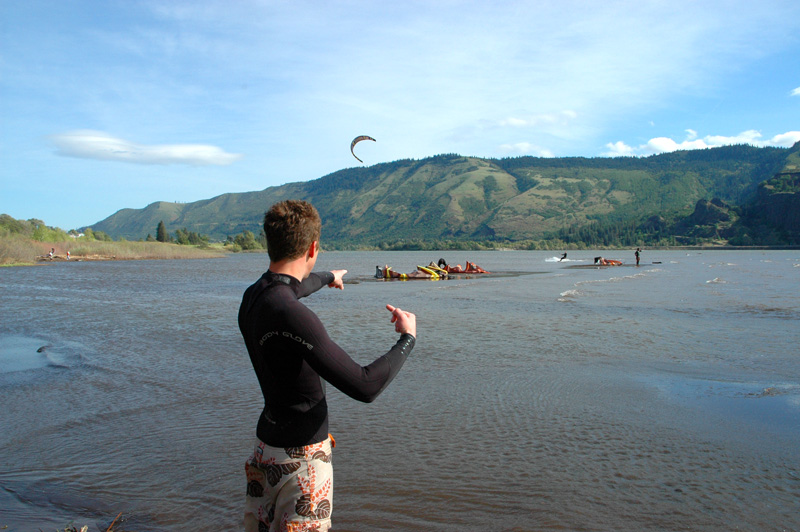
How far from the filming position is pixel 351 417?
312 inches

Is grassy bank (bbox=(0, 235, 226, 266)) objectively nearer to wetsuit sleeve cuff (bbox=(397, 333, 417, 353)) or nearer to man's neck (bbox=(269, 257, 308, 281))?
man's neck (bbox=(269, 257, 308, 281))

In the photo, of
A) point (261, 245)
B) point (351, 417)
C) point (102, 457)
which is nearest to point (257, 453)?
point (102, 457)

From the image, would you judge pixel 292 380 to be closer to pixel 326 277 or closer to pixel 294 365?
pixel 294 365

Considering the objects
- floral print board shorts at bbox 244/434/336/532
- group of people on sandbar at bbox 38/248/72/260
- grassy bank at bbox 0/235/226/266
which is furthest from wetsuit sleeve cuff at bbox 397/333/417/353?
group of people on sandbar at bbox 38/248/72/260

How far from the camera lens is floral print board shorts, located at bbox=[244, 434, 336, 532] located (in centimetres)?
286

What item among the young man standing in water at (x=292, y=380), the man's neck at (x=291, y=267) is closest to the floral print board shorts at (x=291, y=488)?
the young man standing in water at (x=292, y=380)

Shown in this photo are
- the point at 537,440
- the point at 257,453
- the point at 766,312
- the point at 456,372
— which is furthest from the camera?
the point at 766,312

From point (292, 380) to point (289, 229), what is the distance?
0.81m

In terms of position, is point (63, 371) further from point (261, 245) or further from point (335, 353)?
point (261, 245)

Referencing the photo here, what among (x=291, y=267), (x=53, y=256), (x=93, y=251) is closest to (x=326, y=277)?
(x=291, y=267)

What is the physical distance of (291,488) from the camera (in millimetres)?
2875

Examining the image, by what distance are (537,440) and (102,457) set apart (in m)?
5.30

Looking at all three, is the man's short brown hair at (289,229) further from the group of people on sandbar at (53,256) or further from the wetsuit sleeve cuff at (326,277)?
the group of people on sandbar at (53,256)

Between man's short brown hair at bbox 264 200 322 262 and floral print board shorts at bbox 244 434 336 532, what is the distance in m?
1.06
